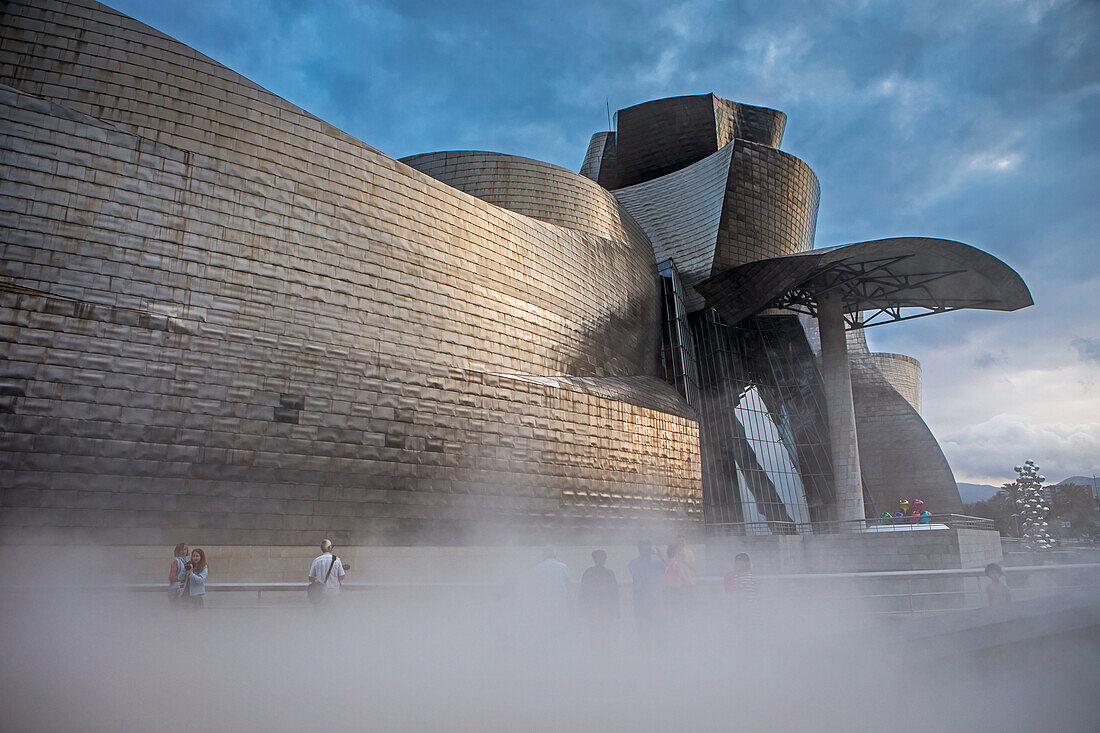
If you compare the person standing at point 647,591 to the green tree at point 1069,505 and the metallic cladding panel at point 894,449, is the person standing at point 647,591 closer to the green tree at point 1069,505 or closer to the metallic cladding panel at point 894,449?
the metallic cladding panel at point 894,449

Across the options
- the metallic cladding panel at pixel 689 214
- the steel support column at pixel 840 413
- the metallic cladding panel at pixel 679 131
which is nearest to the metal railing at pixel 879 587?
the steel support column at pixel 840 413

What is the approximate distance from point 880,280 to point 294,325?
17.3m

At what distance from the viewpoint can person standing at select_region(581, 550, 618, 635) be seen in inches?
239

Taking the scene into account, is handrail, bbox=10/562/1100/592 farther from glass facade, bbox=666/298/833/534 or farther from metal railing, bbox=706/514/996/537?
glass facade, bbox=666/298/833/534

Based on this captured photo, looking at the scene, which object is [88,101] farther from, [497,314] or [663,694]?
[663,694]

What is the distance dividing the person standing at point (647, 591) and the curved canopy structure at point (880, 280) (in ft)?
51.1

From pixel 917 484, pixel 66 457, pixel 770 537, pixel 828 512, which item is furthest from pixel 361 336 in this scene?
pixel 917 484

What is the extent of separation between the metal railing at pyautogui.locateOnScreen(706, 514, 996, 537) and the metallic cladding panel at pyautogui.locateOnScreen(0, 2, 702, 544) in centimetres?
638

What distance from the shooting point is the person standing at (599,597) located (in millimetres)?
6082

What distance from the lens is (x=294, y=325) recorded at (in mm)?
11930

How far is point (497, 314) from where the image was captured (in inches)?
587

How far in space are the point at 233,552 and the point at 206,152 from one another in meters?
6.39

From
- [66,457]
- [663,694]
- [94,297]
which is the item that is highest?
[94,297]

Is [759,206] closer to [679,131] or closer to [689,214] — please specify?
[689,214]
